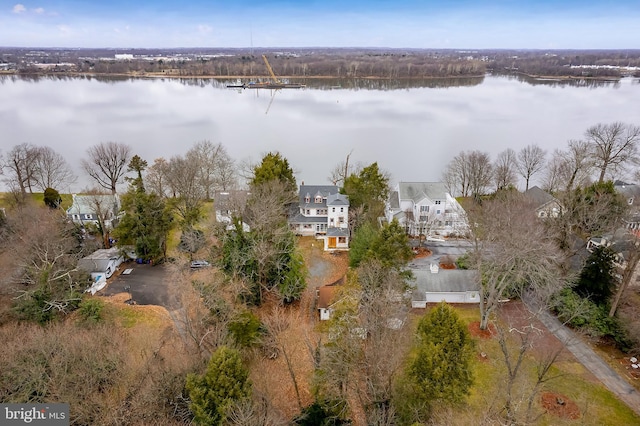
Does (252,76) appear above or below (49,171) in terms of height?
above

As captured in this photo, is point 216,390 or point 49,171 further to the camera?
point 49,171

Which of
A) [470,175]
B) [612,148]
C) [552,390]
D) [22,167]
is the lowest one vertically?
[552,390]

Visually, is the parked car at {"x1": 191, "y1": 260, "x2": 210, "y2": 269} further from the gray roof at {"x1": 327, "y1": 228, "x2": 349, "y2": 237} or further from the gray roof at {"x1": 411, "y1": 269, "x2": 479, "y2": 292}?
the gray roof at {"x1": 411, "y1": 269, "x2": 479, "y2": 292}

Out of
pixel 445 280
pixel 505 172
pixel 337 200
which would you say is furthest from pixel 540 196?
pixel 337 200

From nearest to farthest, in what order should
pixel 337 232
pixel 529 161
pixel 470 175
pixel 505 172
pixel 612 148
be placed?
pixel 337 232, pixel 505 172, pixel 612 148, pixel 470 175, pixel 529 161

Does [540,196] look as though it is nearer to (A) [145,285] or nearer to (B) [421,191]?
(B) [421,191]

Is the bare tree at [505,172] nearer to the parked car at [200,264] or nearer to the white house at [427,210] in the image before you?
the white house at [427,210]
